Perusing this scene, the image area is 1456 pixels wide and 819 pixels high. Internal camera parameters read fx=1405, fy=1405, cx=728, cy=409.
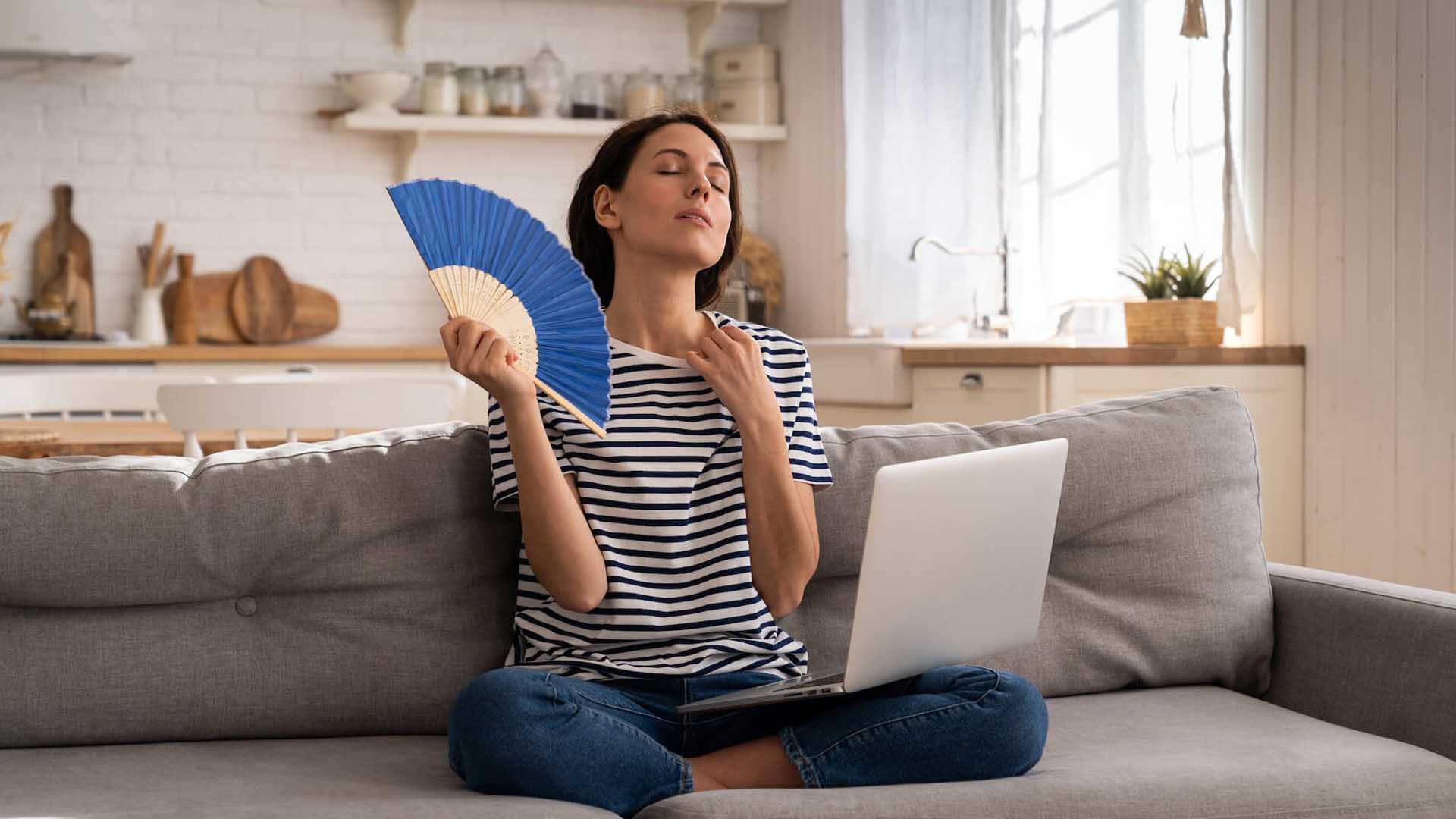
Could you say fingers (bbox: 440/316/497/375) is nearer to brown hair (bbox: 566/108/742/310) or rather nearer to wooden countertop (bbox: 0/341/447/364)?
brown hair (bbox: 566/108/742/310)

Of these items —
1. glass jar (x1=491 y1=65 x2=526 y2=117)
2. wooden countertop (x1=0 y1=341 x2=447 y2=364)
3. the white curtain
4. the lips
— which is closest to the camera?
the lips

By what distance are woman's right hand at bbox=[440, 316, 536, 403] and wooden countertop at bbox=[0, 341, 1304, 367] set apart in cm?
186

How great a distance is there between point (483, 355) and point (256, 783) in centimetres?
49

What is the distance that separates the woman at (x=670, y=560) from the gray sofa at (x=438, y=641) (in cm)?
6

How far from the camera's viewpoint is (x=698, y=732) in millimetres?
1512

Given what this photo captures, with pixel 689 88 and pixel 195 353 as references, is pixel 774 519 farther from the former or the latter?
pixel 689 88

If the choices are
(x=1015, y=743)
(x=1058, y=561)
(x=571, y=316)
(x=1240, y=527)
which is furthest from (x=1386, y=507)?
(x=571, y=316)

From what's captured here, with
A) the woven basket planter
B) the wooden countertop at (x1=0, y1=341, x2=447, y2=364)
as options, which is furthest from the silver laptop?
the wooden countertop at (x1=0, y1=341, x2=447, y2=364)

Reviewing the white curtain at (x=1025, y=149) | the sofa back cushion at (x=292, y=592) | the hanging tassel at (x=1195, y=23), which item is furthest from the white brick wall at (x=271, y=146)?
the sofa back cushion at (x=292, y=592)

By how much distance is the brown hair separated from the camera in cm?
172

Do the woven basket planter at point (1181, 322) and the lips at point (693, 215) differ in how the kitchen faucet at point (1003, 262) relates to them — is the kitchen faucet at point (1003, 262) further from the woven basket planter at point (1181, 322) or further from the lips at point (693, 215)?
the lips at point (693, 215)

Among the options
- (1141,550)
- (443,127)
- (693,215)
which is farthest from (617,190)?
(443,127)

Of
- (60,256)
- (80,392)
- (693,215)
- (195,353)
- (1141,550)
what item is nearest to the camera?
(693,215)

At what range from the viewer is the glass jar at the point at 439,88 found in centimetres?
484
